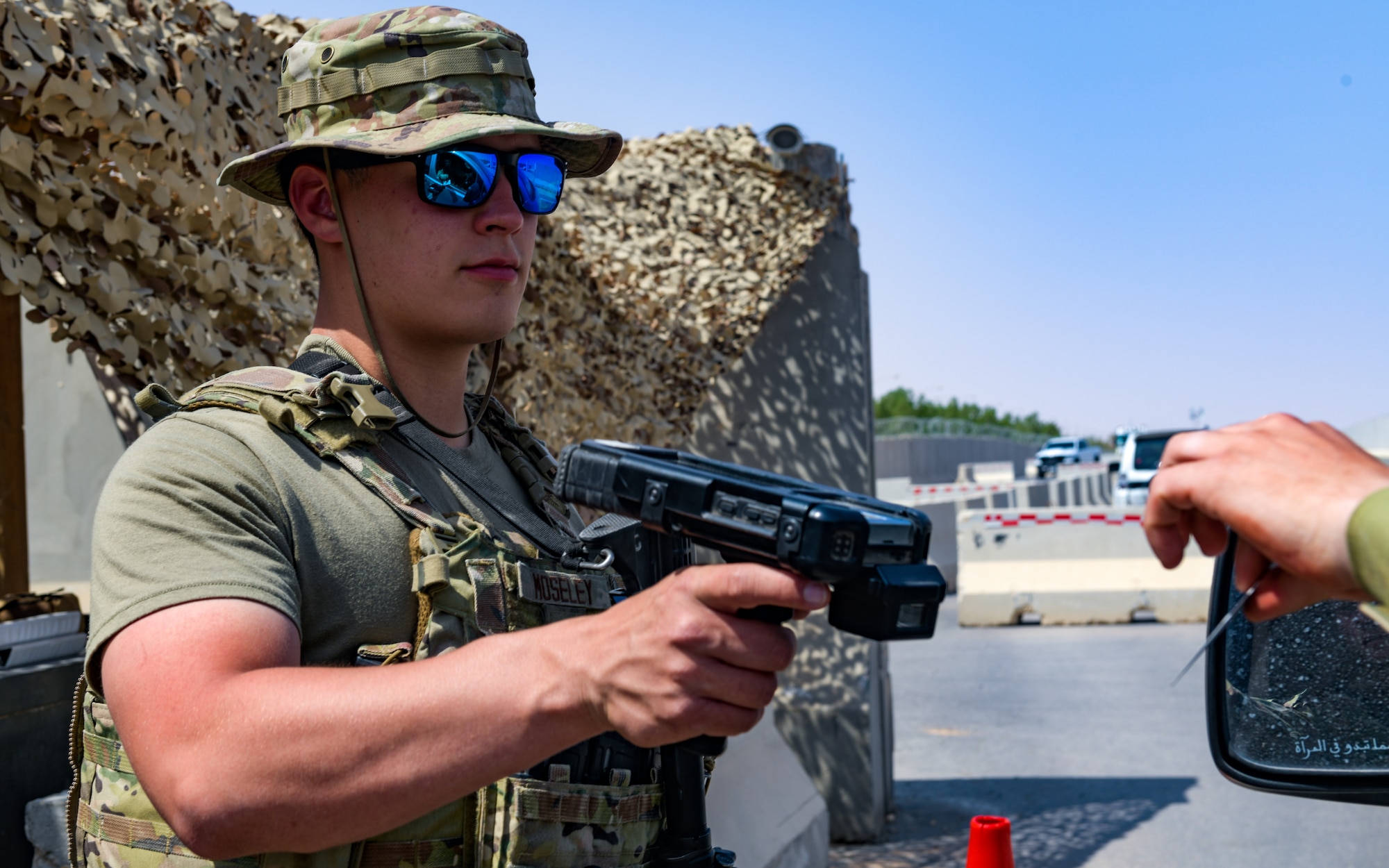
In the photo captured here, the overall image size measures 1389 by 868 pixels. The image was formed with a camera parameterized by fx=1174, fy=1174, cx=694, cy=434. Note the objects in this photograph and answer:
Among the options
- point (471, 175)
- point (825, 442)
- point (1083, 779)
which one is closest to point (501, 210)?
point (471, 175)

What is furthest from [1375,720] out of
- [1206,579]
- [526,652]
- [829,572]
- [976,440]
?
[976,440]

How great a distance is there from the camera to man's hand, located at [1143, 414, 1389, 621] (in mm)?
1146

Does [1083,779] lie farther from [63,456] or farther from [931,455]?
[931,455]

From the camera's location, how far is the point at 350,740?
1.20m

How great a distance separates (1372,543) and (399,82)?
1.40 meters

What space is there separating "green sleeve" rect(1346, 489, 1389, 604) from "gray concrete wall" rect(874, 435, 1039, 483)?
3180 centimetres

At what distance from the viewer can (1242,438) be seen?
3.99 feet

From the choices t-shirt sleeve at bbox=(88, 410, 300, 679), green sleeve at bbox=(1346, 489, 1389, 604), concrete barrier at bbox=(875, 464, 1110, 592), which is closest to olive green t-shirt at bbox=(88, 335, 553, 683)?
t-shirt sleeve at bbox=(88, 410, 300, 679)

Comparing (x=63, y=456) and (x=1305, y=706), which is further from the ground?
(x=1305, y=706)

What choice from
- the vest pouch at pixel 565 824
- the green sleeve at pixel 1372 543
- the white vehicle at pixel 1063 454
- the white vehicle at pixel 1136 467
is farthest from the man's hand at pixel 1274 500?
the white vehicle at pixel 1063 454

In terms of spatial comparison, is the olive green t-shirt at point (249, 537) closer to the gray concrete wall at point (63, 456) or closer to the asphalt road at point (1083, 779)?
the asphalt road at point (1083, 779)

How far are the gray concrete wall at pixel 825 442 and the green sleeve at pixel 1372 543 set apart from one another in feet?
17.6

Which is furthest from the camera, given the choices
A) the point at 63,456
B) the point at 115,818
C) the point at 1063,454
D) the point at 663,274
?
the point at 1063,454

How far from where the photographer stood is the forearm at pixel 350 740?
1.19 m
